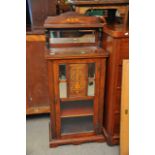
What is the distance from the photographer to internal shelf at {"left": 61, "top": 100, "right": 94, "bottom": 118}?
6.17 feet

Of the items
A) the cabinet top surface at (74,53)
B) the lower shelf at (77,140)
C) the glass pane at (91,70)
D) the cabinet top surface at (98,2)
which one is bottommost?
the lower shelf at (77,140)

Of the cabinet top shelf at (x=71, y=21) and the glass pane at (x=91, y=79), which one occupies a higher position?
the cabinet top shelf at (x=71, y=21)

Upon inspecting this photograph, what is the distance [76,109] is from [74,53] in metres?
0.52

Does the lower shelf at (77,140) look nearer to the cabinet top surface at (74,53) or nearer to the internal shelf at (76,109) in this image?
the internal shelf at (76,109)

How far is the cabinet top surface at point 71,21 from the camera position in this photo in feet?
5.53

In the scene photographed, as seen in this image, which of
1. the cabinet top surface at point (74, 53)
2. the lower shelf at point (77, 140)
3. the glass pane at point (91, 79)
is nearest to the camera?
the cabinet top surface at point (74, 53)

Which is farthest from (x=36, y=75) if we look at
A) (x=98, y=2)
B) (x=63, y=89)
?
(x=98, y=2)

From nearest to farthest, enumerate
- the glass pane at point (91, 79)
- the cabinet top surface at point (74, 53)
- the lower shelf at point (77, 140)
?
the cabinet top surface at point (74, 53)
the glass pane at point (91, 79)
the lower shelf at point (77, 140)

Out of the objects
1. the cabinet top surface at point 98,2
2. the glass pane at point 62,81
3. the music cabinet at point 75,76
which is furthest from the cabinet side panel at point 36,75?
the cabinet top surface at point 98,2

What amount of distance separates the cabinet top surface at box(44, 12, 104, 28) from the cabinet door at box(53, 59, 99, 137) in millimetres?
272

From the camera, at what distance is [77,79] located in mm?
1766
